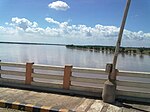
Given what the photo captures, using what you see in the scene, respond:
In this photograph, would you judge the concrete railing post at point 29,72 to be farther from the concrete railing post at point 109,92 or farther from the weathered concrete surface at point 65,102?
the concrete railing post at point 109,92

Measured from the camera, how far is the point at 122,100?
838 cm

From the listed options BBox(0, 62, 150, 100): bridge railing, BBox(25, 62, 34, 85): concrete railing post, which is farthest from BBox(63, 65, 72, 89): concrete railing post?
BBox(25, 62, 34, 85): concrete railing post

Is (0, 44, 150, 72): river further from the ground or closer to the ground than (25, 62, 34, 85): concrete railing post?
closer to the ground

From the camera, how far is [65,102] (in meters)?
7.92

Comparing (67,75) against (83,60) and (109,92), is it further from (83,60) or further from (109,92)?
(83,60)

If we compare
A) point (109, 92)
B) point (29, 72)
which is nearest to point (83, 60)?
point (29, 72)

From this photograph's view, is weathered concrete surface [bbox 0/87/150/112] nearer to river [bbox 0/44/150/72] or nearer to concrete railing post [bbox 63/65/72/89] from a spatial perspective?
concrete railing post [bbox 63/65/72/89]

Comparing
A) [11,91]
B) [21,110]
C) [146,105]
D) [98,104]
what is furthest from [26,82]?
[146,105]

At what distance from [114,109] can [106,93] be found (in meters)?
0.78

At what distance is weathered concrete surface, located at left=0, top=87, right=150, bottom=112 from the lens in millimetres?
7391

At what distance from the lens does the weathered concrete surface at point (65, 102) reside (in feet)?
24.2

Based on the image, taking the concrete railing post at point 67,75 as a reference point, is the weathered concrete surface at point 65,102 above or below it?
below

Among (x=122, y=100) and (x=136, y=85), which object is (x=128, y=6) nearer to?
(x=136, y=85)

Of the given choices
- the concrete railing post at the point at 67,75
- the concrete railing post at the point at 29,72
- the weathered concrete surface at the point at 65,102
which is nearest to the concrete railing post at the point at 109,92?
the weathered concrete surface at the point at 65,102
